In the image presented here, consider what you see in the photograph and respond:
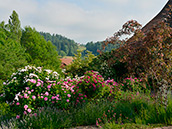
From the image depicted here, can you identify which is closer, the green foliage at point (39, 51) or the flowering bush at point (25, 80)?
the flowering bush at point (25, 80)

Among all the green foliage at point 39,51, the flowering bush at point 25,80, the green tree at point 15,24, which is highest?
the green tree at point 15,24

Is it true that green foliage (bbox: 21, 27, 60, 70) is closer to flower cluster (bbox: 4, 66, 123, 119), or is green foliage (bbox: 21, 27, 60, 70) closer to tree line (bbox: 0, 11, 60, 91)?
tree line (bbox: 0, 11, 60, 91)

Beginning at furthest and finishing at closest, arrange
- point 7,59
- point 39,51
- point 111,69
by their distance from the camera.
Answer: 1. point 39,51
2. point 111,69
3. point 7,59

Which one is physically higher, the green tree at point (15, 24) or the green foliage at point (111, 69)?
the green tree at point (15, 24)

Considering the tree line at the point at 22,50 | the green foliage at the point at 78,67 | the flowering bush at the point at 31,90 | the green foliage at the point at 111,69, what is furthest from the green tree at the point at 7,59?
the flowering bush at the point at 31,90

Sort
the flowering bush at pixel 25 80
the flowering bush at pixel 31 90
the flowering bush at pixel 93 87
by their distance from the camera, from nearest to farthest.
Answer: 1. the flowering bush at pixel 31 90
2. the flowering bush at pixel 25 80
3. the flowering bush at pixel 93 87

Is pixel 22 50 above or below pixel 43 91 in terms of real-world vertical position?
above

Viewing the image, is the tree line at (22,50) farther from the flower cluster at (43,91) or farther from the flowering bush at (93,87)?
the flowering bush at (93,87)

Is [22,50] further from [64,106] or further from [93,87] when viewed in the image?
[64,106]

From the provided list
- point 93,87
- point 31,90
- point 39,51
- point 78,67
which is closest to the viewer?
point 31,90

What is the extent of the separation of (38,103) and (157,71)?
3634 mm

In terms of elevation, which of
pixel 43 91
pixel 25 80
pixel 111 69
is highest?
pixel 111 69

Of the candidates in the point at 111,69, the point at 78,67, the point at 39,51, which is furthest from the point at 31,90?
the point at 39,51

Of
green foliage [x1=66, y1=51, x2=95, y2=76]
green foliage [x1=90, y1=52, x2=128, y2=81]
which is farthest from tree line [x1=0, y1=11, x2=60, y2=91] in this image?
green foliage [x1=90, y1=52, x2=128, y2=81]
